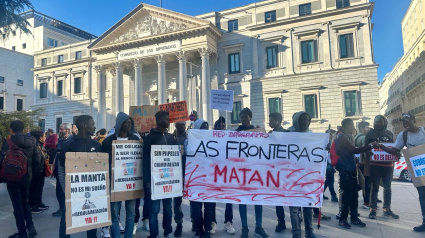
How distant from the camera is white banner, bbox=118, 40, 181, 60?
2778 centimetres

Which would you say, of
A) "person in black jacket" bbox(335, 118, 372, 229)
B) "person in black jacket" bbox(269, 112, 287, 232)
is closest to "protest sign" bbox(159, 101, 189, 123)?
"person in black jacket" bbox(269, 112, 287, 232)

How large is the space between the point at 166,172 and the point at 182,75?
22854 mm

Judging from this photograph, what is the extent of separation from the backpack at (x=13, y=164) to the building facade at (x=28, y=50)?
147 ft

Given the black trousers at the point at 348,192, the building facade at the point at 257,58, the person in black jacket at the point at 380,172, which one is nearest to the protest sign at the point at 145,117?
the black trousers at the point at 348,192

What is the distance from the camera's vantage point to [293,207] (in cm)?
455

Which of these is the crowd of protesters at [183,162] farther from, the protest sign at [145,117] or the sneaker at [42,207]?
the protest sign at [145,117]

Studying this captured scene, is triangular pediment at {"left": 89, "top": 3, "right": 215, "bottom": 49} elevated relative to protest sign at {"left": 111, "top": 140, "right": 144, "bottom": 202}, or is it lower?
elevated

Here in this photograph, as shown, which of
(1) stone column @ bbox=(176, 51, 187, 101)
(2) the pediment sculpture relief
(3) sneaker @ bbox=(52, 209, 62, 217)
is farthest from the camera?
(2) the pediment sculpture relief

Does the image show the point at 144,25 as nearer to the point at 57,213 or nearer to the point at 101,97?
the point at 101,97

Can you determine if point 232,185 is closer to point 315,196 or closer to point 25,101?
point 315,196

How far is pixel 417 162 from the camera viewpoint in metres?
5.04

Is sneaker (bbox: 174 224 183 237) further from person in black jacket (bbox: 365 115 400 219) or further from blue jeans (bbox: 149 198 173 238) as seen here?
person in black jacket (bbox: 365 115 400 219)

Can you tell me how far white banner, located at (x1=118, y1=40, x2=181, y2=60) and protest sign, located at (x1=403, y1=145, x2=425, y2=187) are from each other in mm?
24479

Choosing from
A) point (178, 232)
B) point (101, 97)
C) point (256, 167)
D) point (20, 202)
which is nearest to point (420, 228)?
point (256, 167)
